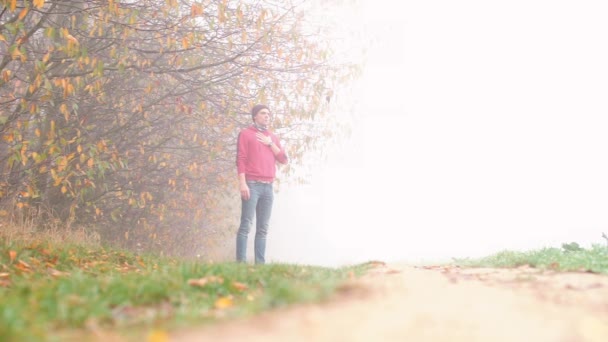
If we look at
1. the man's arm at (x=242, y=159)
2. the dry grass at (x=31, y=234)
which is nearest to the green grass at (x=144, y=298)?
the dry grass at (x=31, y=234)

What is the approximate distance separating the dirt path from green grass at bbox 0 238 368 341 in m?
0.21

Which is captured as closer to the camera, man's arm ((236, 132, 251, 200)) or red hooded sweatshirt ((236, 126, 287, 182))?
man's arm ((236, 132, 251, 200))

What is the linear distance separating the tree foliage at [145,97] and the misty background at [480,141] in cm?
2179

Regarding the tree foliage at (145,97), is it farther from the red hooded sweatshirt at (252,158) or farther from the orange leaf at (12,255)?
the orange leaf at (12,255)

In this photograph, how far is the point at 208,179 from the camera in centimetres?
1427

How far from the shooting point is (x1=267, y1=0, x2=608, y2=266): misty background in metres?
43.0

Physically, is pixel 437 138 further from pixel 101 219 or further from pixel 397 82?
pixel 101 219

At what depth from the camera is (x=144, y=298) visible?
11.7 feet

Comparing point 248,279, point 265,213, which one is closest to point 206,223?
point 265,213

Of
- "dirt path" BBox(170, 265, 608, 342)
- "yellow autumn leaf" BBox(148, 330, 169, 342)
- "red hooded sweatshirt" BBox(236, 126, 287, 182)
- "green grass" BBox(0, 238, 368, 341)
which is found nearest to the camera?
"yellow autumn leaf" BBox(148, 330, 169, 342)

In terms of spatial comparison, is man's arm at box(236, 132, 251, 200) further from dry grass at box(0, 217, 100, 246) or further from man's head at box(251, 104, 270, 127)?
dry grass at box(0, 217, 100, 246)

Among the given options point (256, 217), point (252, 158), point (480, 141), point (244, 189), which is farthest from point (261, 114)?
point (480, 141)

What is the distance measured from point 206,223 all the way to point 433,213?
4163cm

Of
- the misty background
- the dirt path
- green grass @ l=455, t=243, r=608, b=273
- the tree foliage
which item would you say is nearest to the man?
the tree foliage
